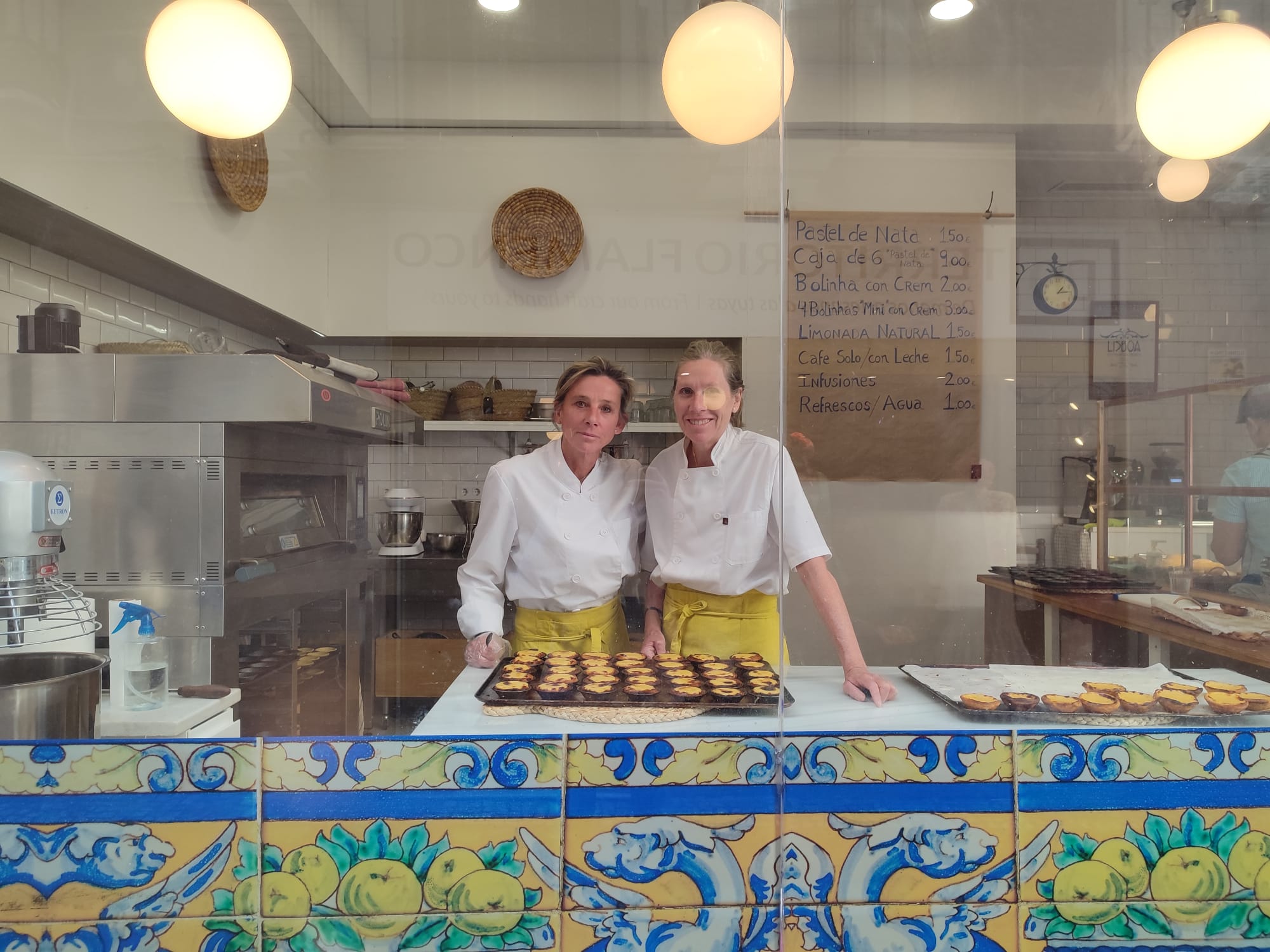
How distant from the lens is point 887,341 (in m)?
1.35

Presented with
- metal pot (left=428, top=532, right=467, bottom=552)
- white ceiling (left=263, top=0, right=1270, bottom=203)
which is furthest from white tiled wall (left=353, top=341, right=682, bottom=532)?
white ceiling (left=263, top=0, right=1270, bottom=203)

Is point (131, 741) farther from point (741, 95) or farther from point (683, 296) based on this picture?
point (741, 95)

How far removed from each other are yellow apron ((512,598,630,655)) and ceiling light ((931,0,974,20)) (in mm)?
1278

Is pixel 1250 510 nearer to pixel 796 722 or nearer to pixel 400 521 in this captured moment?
pixel 796 722

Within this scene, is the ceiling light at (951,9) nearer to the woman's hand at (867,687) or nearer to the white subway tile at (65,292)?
the woman's hand at (867,687)

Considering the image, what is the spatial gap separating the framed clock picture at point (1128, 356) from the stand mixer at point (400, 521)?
120 centimetres

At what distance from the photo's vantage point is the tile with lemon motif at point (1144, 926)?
1029mm

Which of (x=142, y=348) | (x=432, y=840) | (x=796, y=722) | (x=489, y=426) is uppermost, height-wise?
(x=142, y=348)

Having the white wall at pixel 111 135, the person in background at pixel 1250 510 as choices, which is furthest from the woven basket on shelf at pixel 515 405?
the person in background at pixel 1250 510

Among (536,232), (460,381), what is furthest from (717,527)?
(536,232)

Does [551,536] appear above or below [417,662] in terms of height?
above

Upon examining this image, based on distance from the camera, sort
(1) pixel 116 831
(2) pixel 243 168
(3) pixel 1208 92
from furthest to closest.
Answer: (2) pixel 243 168
(3) pixel 1208 92
(1) pixel 116 831

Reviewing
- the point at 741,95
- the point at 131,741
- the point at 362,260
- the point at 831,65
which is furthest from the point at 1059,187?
the point at 131,741

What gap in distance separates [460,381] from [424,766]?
1.94ft
